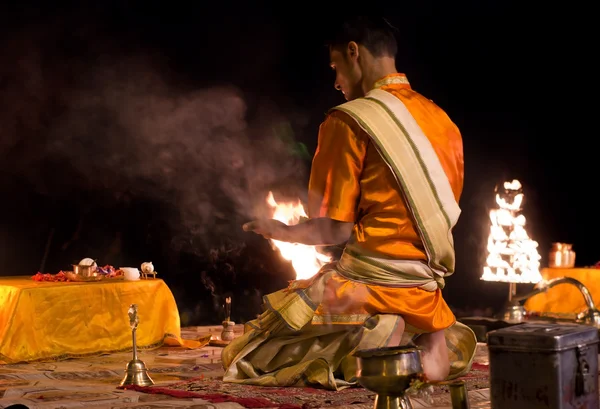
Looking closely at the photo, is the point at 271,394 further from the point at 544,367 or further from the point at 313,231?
the point at 544,367

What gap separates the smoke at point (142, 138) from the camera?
251 inches

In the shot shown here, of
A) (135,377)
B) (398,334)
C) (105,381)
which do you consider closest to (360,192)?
(398,334)

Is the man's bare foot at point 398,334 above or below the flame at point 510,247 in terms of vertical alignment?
below

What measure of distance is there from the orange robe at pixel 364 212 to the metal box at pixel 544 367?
0.85 metres

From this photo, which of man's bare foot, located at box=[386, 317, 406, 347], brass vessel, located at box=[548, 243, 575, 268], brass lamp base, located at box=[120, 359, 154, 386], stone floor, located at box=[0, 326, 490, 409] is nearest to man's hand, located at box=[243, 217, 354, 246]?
man's bare foot, located at box=[386, 317, 406, 347]

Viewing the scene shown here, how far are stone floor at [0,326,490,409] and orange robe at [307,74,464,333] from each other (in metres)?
0.38

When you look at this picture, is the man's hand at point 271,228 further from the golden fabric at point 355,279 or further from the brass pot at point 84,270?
the brass pot at point 84,270

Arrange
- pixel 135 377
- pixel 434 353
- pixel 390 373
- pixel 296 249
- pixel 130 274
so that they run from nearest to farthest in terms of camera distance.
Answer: pixel 390 373 < pixel 434 353 < pixel 135 377 < pixel 296 249 < pixel 130 274

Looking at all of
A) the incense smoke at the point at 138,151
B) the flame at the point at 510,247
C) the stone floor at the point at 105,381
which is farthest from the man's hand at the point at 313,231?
the flame at the point at 510,247

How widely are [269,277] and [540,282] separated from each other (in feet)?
7.27

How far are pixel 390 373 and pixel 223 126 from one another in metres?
4.98

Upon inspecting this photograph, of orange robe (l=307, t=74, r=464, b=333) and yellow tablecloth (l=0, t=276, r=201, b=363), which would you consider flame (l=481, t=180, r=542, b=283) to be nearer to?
yellow tablecloth (l=0, t=276, r=201, b=363)

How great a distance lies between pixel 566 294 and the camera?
7.39m

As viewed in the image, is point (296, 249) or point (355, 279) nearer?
point (355, 279)
